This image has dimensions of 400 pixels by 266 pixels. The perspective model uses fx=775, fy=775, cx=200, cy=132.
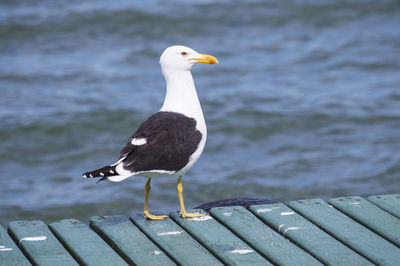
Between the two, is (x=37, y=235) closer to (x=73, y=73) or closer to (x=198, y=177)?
(x=198, y=177)

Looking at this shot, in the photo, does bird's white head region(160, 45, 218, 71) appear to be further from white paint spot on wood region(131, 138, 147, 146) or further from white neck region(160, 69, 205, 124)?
white paint spot on wood region(131, 138, 147, 146)

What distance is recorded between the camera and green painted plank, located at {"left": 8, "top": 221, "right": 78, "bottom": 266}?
3699 mm

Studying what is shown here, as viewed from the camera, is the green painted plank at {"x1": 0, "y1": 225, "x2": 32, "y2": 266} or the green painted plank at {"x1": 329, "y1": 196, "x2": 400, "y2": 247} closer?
the green painted plank at {"x1": 0, "y1": 225, "x2": 32, "y2": 266}

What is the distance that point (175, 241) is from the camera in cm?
392

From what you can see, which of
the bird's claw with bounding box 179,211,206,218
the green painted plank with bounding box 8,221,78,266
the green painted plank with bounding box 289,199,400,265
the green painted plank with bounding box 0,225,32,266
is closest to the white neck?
the bird's claw with bounding box 179,211,206,218

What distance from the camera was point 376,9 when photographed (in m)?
14.0

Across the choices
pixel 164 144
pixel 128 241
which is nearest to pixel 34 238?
pixel 128 241

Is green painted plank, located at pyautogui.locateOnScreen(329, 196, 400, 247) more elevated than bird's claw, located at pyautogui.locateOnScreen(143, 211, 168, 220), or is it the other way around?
green painted plank, located at pyautogui.locateOnScreen(329, 196, 400, 247)

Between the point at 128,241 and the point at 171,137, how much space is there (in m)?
0.61

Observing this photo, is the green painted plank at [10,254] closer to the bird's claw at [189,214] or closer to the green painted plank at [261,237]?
the bird's claw at [189,214]

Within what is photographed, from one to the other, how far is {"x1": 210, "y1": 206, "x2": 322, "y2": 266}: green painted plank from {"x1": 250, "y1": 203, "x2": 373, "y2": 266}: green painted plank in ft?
0.13

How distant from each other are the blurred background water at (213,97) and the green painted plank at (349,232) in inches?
151

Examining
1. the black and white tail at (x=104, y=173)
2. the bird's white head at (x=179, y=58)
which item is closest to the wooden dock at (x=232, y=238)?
the black and white tail at (x=104, y=173)

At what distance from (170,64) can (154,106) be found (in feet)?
20.0
